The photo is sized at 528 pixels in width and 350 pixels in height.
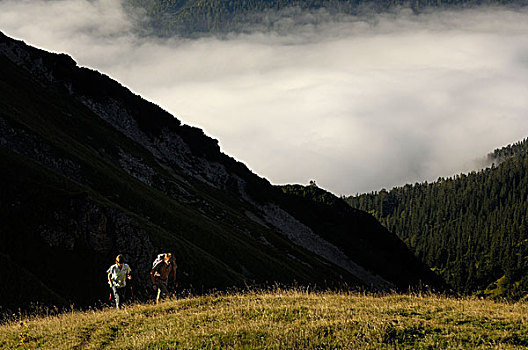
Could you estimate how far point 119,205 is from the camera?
53719 mm

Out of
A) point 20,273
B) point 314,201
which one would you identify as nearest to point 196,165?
point 314,201

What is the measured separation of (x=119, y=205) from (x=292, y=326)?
43.0m

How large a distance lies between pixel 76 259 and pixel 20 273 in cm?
668

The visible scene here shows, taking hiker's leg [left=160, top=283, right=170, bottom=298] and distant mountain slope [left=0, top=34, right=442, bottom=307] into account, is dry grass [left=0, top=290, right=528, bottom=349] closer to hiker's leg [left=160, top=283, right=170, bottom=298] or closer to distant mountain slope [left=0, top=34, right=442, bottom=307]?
hiker's leg [left=160, top=283, right=170, bottom=298]

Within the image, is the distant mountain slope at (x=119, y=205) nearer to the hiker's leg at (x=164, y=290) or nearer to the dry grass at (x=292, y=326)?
the dry grass at (x=292, y=326)

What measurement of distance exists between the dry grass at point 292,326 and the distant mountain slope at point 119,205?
33.0ft

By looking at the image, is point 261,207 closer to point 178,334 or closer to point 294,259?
point 294,259

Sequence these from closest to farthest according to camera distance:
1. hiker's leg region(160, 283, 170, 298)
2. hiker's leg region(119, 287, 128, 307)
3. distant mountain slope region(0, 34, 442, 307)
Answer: hiker's leg region(160, 283, 170, 298)
hiker's leg region(119, 287, 128, 307)
distant mountain slope region(0, 34, 442, 307)

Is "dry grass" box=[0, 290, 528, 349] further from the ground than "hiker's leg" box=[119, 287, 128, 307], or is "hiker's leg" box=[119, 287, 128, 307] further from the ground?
"dry grass" box=[0, 290, 528, 349]

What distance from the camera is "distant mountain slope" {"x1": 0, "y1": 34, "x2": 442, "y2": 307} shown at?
39156 millimetres

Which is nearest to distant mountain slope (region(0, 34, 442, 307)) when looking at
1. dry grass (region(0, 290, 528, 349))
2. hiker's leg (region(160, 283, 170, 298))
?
dry grass (region(0, 290, 528, 349))

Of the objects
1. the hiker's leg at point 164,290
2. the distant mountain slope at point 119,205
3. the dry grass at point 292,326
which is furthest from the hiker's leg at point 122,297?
the dry grass at point 292,326

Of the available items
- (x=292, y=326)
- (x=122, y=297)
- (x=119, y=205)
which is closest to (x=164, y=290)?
(x=292, y=326)

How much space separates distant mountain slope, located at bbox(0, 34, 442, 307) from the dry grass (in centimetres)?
1007
